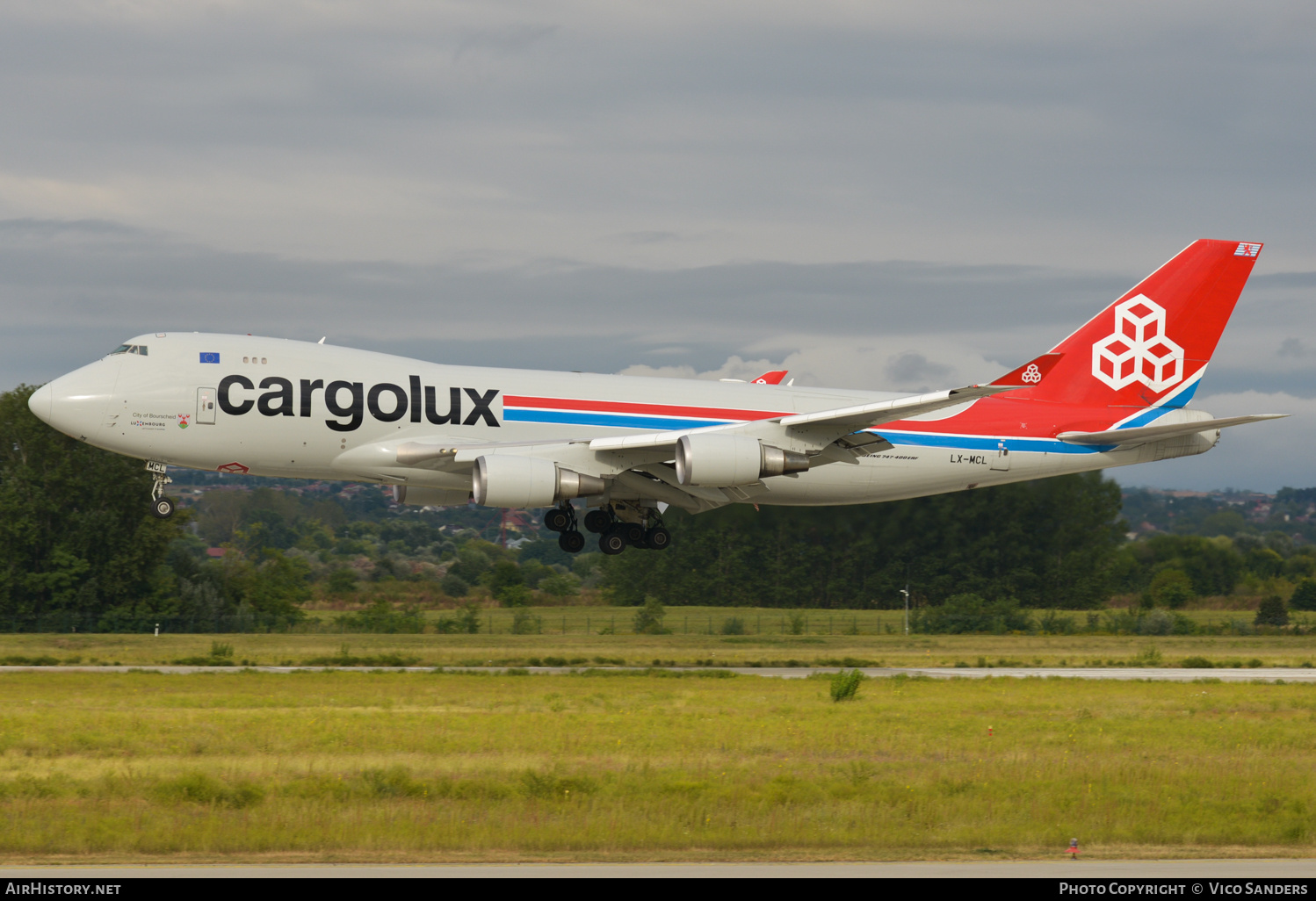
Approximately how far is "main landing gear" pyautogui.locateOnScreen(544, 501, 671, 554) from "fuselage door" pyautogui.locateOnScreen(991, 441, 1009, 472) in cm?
1079

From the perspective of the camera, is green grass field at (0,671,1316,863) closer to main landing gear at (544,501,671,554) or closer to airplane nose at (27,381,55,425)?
main landing gear at (544,501,671,554)

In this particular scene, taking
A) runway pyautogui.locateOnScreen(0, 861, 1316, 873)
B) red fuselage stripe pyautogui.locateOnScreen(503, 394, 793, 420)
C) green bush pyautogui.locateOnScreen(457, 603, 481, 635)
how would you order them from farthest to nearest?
green bush pyautogui.locateOnScreen(457, 603, 481, 635)
red fuselage stripe pyautogui.locateOnScreen(503, 394, 793, 420)
runway pyautogui.locateOnScreen(0, 861, 1316, 873)

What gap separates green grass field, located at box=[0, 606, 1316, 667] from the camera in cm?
4881

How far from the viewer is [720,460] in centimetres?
3694

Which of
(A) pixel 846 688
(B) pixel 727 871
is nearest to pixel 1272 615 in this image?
(A) pixel 846 688

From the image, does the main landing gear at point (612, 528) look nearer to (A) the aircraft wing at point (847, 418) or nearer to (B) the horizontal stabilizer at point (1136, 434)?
(A) the aircraft wing at point (847, 418)

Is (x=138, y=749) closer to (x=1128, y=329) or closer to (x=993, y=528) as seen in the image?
(x=1128, y=329)

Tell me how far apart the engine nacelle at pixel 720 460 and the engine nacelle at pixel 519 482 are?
126 inches

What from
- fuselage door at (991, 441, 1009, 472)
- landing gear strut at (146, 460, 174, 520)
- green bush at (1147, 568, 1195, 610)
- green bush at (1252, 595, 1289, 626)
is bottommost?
green bush at (1252, 595, 1289, 626)

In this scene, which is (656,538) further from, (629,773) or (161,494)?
(629,773)

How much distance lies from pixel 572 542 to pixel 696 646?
655 inches

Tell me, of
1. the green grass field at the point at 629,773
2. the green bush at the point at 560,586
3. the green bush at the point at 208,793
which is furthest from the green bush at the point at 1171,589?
the green bush at the point at 208,793

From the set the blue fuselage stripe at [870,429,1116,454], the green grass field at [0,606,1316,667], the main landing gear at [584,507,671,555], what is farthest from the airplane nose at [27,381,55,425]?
the blue fuselage stripe at [870,429,1116,454]

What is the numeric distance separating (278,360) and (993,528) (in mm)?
35802
